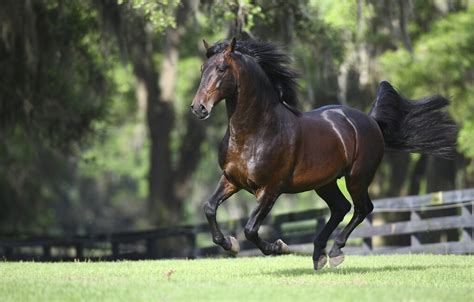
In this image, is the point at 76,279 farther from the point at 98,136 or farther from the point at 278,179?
the point at 98,136

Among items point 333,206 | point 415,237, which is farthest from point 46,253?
point 333,206

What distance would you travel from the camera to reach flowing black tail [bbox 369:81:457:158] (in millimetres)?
12531

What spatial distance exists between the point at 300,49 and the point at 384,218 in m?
6.71

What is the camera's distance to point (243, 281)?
32.6 feet

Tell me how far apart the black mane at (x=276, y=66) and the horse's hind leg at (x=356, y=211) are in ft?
4.27

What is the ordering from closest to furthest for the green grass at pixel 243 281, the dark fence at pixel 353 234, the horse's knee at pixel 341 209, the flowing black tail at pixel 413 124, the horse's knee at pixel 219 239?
the green grass at pixel 243 281 < the horse's knee at pixel 219 239 < the horse's knee at pixel 341 209 < the flowing black tail at pixel 413 124 < the dark fence at pixel 353 234

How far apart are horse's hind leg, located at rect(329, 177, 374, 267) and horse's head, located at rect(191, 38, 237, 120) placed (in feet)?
7.16

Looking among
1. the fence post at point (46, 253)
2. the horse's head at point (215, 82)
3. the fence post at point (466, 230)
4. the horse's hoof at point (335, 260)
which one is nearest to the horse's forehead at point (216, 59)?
the horse's head at point (215, 82)

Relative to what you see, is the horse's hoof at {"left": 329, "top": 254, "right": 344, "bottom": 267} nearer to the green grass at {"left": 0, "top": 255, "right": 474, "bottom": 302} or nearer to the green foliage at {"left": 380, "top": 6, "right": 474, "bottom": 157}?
the green grass at {"left": 0, "top": 255, "right": 474, "bottom": 302}

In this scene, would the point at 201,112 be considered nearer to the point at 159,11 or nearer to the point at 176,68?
the point at 159,11

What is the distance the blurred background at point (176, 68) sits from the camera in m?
18.9

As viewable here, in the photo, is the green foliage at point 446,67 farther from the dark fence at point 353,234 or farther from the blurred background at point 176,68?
the dark fence at point 353,234

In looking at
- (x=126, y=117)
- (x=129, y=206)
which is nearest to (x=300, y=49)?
(x=126, y=117)

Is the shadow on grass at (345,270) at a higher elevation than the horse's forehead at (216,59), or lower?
lower
